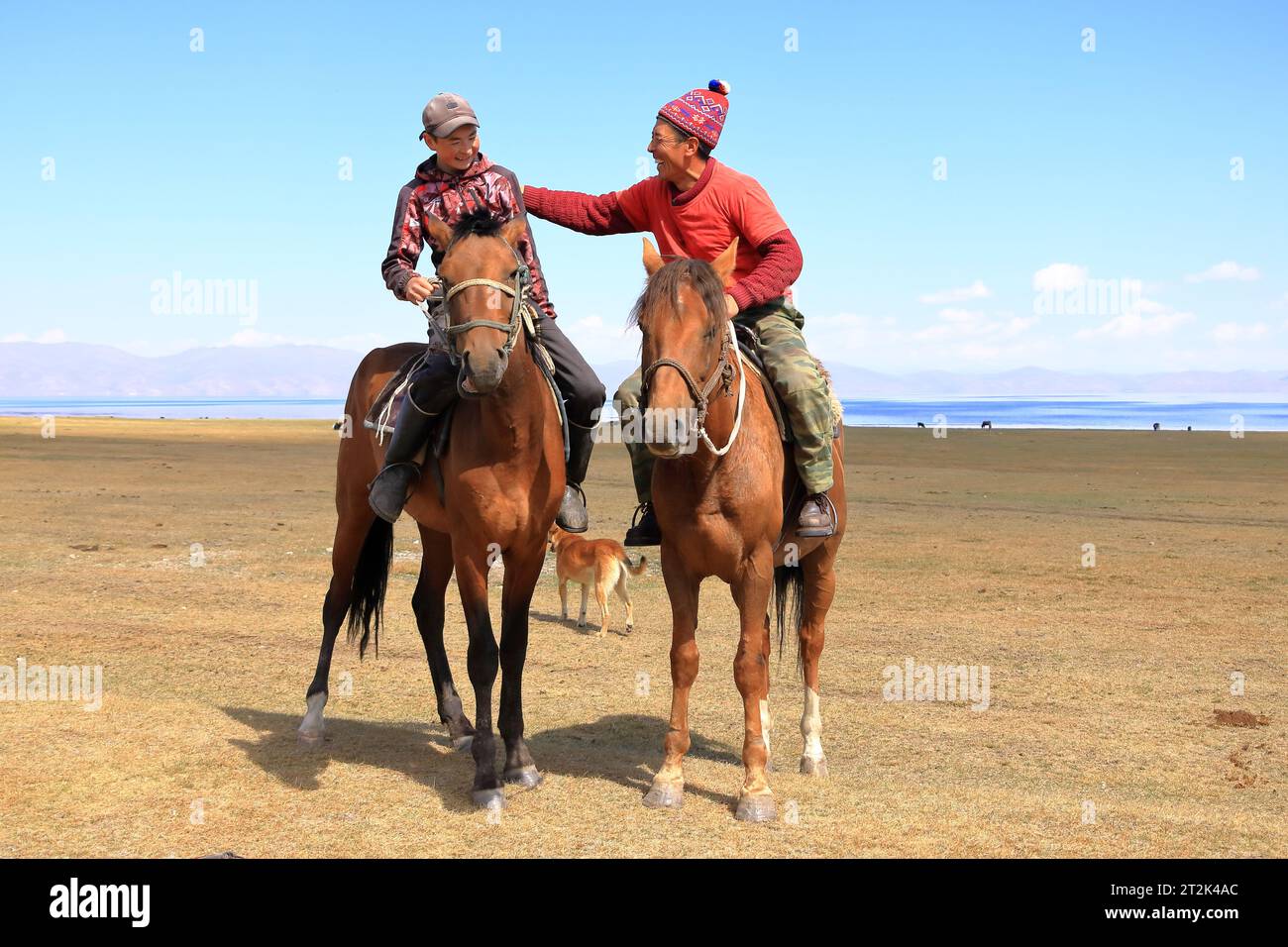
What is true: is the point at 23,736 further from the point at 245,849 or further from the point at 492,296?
the point at 492,296

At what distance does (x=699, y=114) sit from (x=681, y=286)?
1492 millimetres

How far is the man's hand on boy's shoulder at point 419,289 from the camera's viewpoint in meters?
6.39

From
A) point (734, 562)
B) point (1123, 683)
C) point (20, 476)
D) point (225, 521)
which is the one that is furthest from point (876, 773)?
point (20, 476)

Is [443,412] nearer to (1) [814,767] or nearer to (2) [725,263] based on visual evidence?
(2) [725,263]

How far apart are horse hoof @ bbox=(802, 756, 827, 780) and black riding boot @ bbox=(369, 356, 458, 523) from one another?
2927mm

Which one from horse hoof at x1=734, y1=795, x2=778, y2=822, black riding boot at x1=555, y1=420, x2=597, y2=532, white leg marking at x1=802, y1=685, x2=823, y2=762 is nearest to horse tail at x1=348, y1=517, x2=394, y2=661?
black riding boot at x1=555, y1=420, x2=597, y2=532

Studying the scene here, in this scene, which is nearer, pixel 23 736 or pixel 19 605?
pixel 23 736

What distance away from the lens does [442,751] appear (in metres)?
7.37

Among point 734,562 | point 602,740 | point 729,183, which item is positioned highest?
point 729,183

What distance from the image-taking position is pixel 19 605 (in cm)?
1152

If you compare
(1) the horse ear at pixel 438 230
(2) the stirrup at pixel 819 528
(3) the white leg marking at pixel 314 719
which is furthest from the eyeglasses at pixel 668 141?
(3) the white leg marking at pixel 314 719

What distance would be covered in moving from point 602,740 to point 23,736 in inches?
144

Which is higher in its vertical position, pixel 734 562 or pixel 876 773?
pixel 734 562

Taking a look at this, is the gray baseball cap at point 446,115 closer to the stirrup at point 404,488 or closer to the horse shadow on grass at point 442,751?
the stirrup at point 404,488
